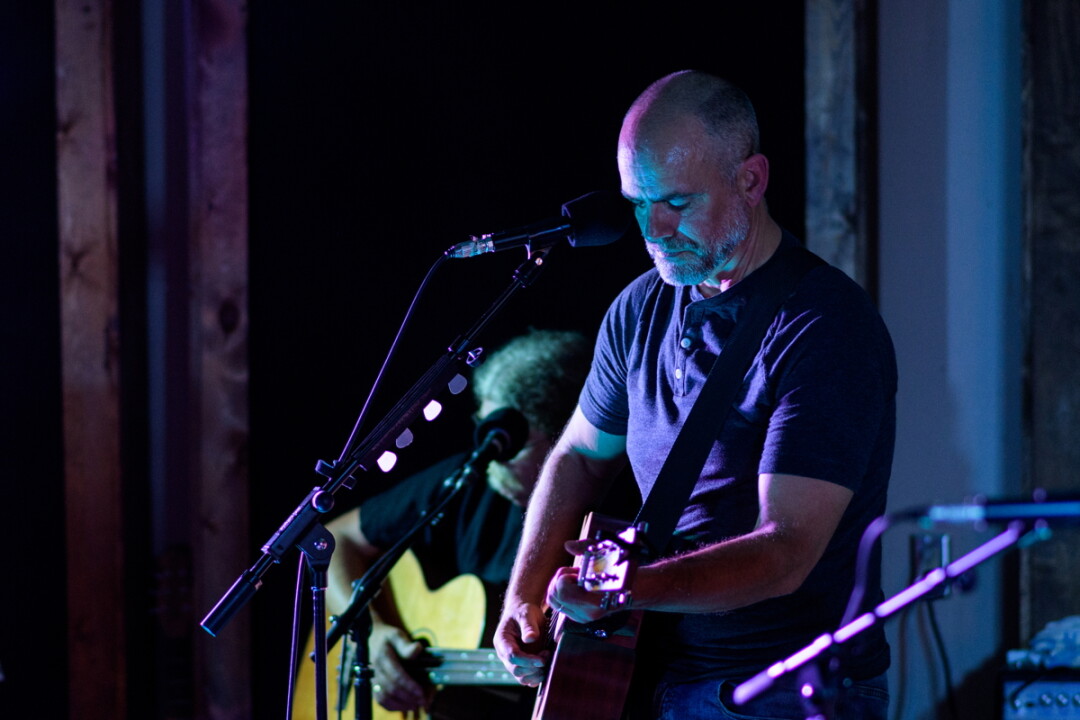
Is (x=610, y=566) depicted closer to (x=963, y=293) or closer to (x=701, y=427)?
Result: (x=701, y=427)

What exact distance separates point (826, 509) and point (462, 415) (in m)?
1.95

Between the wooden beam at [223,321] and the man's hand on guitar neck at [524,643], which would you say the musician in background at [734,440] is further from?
the wooden beam at [223,321]

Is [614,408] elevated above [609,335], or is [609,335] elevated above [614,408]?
[609,335]

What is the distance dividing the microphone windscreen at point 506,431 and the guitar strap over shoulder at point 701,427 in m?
0.62

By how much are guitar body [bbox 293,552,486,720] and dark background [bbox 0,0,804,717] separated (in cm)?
39

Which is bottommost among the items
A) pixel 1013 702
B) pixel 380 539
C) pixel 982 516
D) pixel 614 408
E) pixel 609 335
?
pixel 1013 702

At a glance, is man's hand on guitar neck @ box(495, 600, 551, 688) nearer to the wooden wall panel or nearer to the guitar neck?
the guitar neck

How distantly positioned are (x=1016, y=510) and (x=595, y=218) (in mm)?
1217

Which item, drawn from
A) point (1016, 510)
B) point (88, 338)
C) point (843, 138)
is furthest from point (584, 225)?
point (88, 338)

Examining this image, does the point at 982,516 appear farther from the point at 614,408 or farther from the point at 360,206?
the point at 360,206

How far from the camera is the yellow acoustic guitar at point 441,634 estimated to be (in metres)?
3.27

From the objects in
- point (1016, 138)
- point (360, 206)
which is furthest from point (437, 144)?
point (1016, 138)

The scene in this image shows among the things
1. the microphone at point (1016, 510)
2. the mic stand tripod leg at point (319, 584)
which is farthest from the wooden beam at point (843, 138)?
the microphone at point (1016, 510)

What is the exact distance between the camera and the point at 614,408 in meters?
2.63
